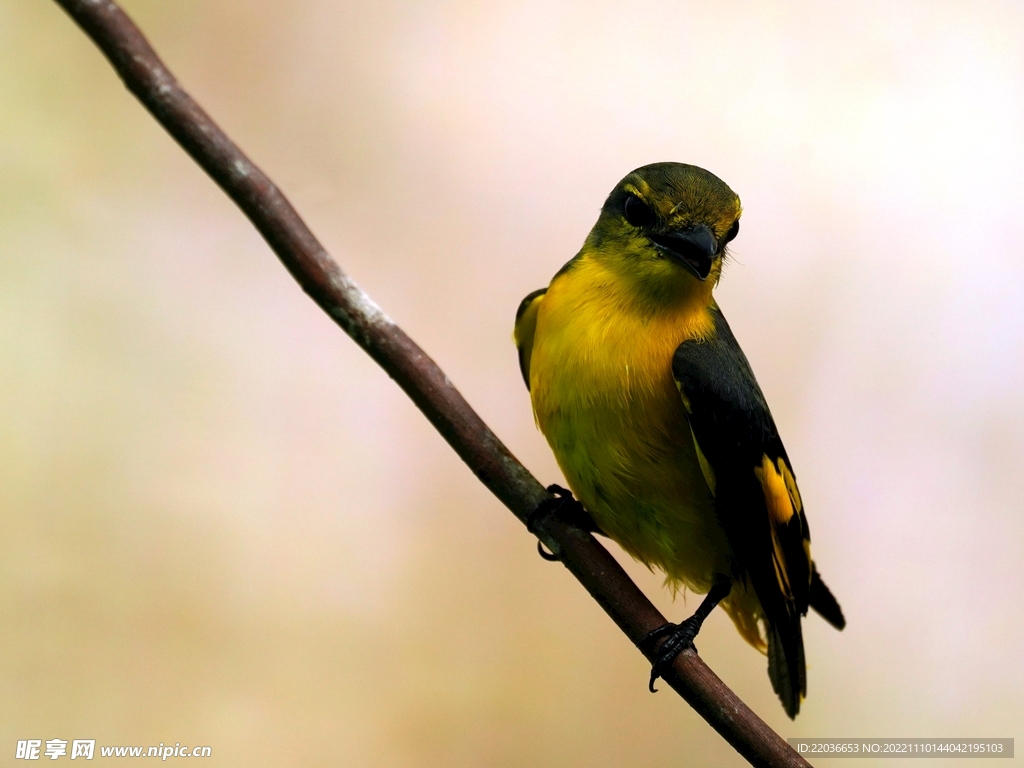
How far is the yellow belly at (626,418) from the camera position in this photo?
4.47ft

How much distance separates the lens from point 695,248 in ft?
4.10

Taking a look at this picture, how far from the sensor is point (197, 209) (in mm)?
2293

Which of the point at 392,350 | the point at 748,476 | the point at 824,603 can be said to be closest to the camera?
the point at 392,350

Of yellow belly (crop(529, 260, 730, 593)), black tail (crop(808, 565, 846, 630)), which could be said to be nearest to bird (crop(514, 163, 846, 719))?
yellow belly (crop(529, 260, 730, 593))

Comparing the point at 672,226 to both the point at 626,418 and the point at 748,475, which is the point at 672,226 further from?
the point at 748,475

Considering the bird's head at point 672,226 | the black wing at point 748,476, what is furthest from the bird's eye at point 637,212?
the black wing at point 748,476

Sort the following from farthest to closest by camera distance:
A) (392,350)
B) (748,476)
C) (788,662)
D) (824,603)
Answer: (824,603), (788,662), (748,476), (392,350)

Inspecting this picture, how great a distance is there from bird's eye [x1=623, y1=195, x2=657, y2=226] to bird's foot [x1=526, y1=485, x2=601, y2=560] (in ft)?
1.70

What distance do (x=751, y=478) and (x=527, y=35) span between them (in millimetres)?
1728

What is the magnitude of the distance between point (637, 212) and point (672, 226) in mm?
96

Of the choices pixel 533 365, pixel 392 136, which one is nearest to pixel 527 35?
pixel 392 136

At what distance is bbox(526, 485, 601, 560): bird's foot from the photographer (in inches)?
55.3

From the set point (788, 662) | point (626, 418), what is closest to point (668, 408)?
point (626, 418)

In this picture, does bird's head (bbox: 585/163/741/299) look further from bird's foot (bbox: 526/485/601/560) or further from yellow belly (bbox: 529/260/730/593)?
bird's foot (bbox: 526/485/601/560)
